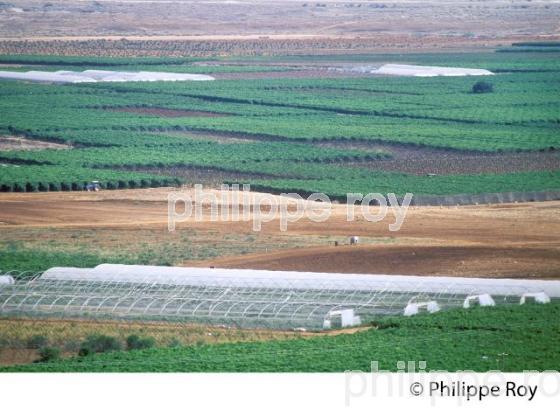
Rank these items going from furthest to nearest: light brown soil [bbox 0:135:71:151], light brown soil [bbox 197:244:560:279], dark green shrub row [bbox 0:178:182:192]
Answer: light brown soil [bbox 0:135:71:151], dark green shrub row [bbox 0:178:182:192], light brown soil [bbox 197:244:560:279]

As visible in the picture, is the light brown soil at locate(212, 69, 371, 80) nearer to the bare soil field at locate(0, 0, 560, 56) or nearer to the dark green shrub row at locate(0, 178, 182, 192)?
the bare soil field at locate(0, 0, 560, 56)

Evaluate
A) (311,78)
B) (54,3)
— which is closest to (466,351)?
(311,78)

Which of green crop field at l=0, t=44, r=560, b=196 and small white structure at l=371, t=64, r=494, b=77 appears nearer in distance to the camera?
green crop field at l=0, t=44, r=560, b=196

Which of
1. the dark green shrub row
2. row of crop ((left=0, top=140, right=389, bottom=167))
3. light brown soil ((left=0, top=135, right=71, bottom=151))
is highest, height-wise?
the dark green shrub row

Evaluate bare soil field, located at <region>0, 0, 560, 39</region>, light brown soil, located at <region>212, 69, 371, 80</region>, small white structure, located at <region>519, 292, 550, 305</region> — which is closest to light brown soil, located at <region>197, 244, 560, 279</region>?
small white structure, located at <region>519, 292, 550, 305</region>

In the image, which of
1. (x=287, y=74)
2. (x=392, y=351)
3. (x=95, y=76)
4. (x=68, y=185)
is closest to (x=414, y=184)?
(x=68, y=185)

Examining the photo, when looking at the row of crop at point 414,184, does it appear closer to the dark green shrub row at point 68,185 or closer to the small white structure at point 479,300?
the dark green shrub row at point 68,185

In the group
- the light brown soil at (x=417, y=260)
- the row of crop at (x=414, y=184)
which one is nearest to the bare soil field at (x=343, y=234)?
the light brown soil at (x=417, y=260)
